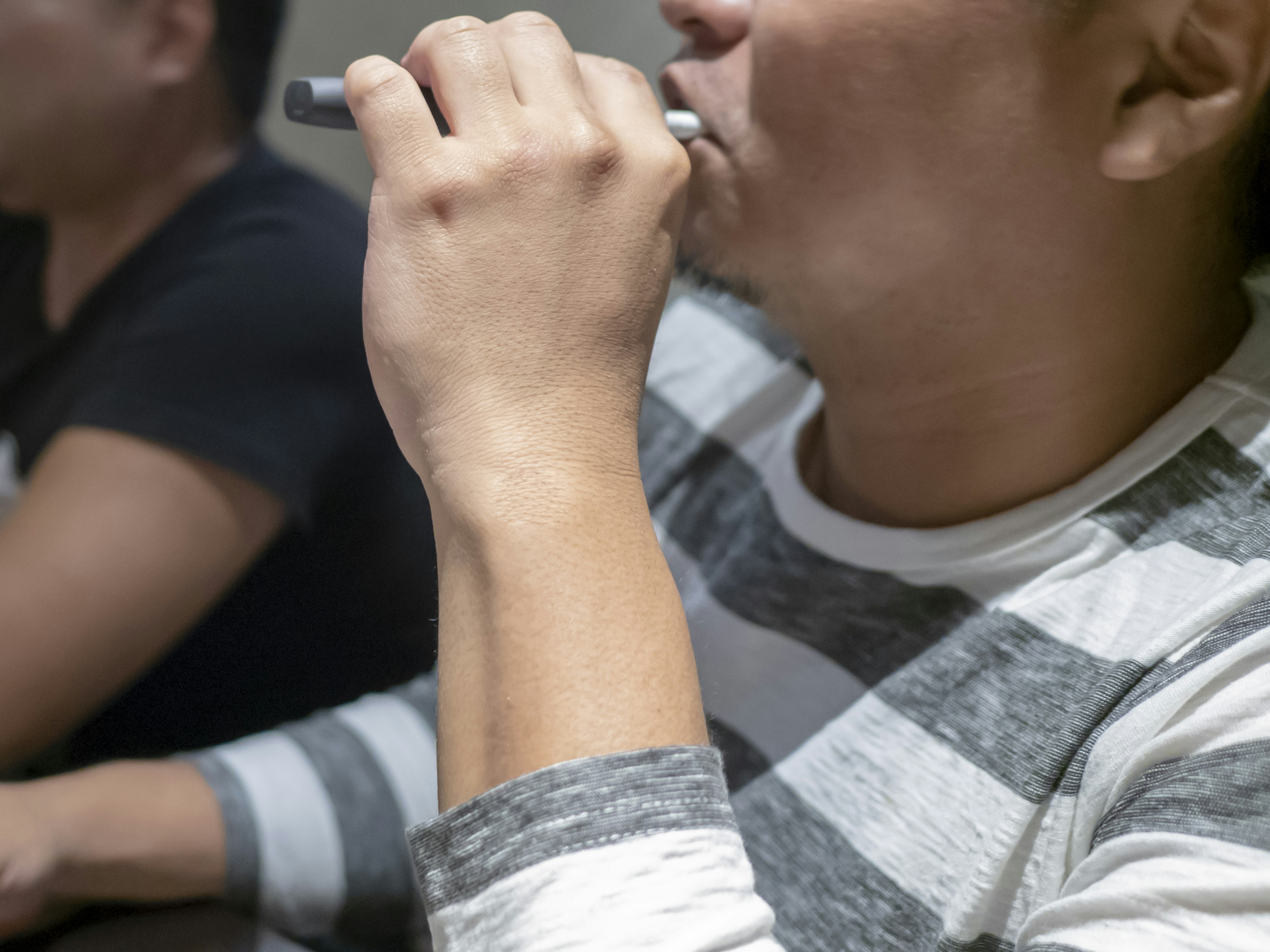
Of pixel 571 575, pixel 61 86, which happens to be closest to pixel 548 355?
pixel 571 575

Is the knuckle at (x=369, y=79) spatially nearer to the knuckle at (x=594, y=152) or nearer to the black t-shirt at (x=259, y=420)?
the knuckle at (x=594, y=152)

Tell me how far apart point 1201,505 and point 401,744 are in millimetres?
564

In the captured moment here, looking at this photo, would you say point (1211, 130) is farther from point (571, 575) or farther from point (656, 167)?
point (571, 575)

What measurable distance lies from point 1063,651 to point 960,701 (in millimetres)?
61

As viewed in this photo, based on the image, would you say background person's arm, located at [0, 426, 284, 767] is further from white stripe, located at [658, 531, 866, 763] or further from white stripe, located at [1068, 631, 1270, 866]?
white stripe, located at [1068, 631, 1270, 866]

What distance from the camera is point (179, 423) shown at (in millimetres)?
679

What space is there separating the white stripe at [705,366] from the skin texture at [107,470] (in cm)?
34

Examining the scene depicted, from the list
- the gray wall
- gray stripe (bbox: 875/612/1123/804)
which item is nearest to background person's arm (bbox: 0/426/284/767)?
the gray wall

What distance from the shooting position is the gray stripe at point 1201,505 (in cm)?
48

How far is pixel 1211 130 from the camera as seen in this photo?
521 millimetres

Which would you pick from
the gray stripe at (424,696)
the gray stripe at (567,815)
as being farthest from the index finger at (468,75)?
the gray stripe at (424,696)

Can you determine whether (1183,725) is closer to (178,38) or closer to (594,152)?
(594,152)

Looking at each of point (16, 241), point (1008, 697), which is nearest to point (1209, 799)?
point (1008, 697)

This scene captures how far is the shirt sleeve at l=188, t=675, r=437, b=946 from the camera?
68cm
